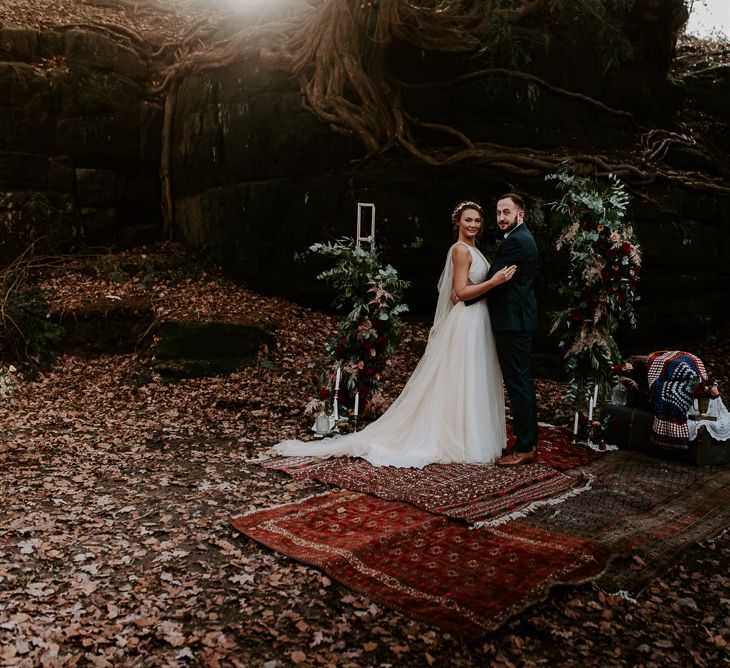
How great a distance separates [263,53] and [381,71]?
84.7 inches

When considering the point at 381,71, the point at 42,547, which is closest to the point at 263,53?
the point at 381,71

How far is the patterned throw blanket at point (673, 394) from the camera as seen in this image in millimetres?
6059

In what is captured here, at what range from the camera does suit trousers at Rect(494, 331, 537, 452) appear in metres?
6.06

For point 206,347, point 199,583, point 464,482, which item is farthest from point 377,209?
point 199,583

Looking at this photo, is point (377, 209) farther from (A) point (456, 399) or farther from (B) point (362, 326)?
(A) point (456, 399)

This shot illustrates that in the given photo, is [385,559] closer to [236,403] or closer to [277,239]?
[236,403]

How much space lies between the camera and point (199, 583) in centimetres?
389

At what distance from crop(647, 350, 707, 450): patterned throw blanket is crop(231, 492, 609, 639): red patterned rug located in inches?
91.5

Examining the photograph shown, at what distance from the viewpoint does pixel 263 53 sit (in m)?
11.9

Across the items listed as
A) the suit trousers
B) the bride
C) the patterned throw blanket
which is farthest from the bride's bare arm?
the patterned throw blanket

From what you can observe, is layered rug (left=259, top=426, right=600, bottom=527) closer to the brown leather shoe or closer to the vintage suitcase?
the brown leather shoe

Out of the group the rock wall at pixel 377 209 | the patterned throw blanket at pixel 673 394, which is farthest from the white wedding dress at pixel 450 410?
the rock wall at pixel 377 209

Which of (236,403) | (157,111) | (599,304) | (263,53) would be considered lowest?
(236,403)

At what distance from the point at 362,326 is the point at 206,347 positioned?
3.25 meters
